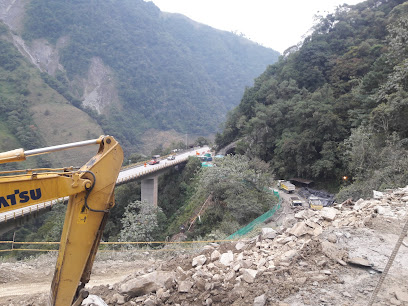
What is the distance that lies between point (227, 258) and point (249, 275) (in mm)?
975

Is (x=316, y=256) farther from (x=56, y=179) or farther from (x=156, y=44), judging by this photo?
(x=156, y=44)

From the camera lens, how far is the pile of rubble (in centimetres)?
452

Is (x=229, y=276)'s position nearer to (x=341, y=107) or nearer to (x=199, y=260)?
(x=199, y=260)

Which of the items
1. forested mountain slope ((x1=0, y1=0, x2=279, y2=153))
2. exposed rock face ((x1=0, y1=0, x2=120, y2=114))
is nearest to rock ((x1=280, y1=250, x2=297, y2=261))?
forested mountain slope ((x1=0, y1=0, x2=279, y2=153))

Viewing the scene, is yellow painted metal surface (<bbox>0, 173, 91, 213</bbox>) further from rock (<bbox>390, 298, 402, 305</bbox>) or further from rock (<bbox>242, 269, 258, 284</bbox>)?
rock (<bbox>390, 298, 402, 305</bbox>)

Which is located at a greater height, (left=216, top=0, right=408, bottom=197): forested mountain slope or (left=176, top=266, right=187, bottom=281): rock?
(left=216, top=0, right=408, bottom=197): forested mountain slope

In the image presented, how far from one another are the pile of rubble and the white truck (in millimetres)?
17714

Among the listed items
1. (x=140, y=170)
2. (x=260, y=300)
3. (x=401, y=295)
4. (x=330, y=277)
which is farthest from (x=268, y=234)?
(x=140, y=170)

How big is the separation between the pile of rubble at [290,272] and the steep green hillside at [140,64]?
66893mm

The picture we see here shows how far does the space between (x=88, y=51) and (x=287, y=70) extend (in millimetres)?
83236

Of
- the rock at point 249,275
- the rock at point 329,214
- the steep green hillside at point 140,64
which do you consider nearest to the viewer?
the rock at point 249,275

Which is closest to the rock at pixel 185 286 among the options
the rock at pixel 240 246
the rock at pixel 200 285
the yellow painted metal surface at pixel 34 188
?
the rock at pixel 200 285

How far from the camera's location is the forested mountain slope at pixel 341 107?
640 inches

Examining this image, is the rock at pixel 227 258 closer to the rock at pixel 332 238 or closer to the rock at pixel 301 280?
the rock at pixel 301 280
